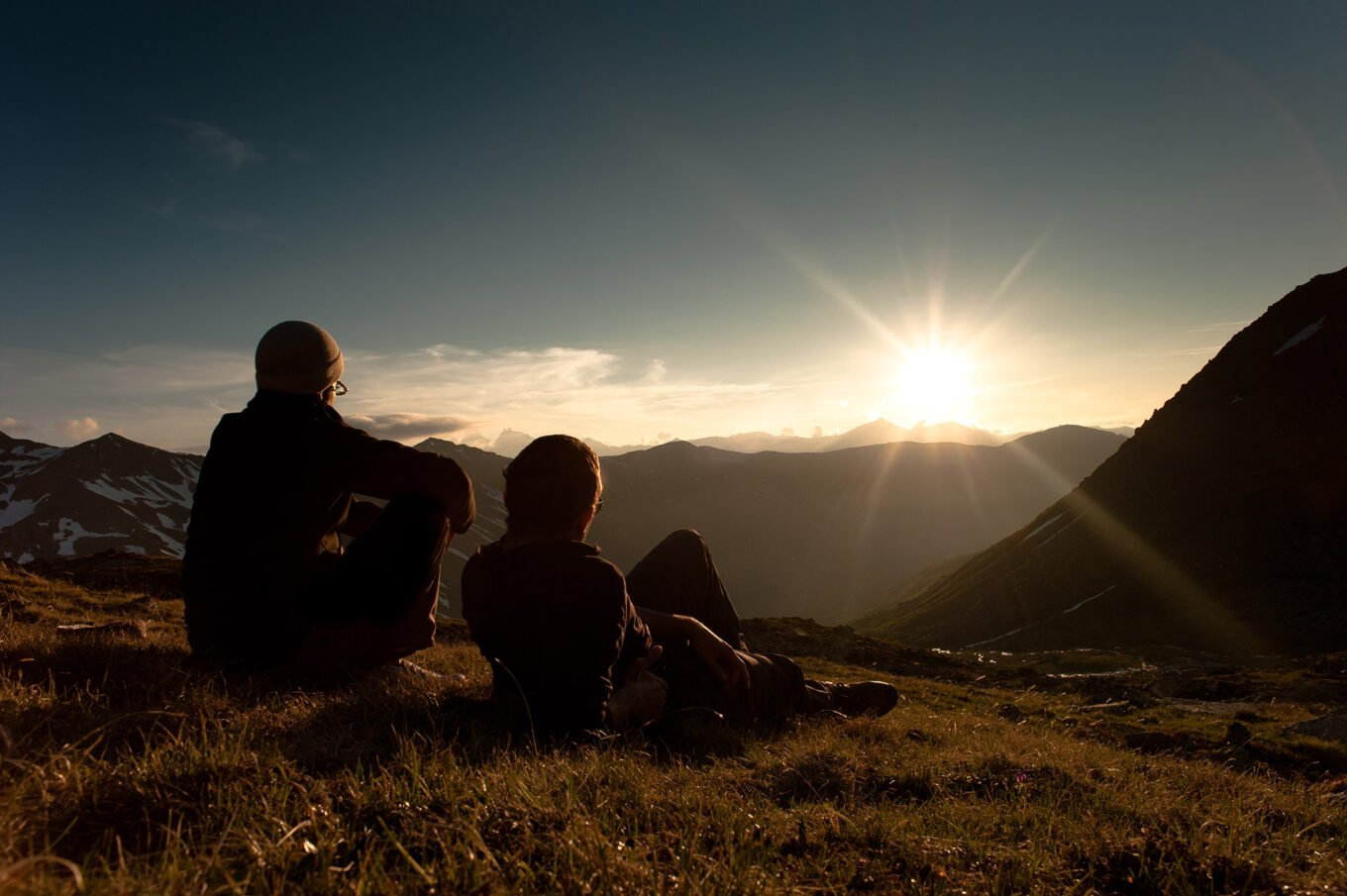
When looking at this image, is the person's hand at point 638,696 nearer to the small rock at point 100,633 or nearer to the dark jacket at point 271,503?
the dark jacket at point 271,503

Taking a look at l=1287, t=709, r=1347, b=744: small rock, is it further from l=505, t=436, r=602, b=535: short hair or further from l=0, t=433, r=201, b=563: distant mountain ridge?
l=0, t=433, r=201, b=563: distant mountain ridge

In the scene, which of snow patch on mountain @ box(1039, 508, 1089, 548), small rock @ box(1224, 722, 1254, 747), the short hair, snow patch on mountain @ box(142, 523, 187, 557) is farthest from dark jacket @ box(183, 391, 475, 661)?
snow patch on mountain @ box(142, 523, 187, 557)

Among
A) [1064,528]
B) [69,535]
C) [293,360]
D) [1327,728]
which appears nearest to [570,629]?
[293,360]

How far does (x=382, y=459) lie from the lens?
470 cm

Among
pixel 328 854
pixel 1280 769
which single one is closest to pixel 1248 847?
pixel 328 854

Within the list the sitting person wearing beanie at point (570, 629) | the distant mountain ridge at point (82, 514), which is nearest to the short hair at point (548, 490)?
the sitting person wearing beanie at point (570, 629)

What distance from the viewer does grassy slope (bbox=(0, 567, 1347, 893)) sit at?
2.07 meters

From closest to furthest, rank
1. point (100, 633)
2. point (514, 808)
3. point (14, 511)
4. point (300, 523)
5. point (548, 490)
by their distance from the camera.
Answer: point (514, 808) < point (548, 490) < point (300, 523) < point (100, 633) < point (14, 511)

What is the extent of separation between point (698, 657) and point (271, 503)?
129 inches

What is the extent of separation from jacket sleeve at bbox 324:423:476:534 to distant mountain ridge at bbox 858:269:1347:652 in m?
55.7

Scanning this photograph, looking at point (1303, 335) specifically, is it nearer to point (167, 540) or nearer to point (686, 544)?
point (686, 544)

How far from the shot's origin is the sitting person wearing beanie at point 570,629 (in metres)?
4.19

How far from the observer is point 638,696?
15.2ft

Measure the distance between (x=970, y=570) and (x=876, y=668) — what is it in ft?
223
